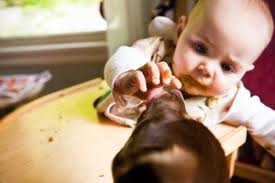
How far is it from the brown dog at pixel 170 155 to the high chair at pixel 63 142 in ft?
0.69

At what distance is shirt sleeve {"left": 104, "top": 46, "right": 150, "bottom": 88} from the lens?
52 centimetres

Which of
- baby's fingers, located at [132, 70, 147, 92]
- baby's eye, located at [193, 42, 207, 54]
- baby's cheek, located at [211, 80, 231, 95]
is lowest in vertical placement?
baby's cheek, located at [211, 80, 231, 95]

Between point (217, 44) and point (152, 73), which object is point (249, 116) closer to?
point (217, 44)

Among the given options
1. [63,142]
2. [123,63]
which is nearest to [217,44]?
[123,63]

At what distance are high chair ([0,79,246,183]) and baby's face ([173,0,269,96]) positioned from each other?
10cm

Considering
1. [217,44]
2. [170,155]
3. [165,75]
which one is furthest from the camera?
[217,44]

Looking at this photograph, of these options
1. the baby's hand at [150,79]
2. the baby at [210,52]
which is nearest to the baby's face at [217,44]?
the baby at [210,52]

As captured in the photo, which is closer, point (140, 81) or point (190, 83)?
point (140, 81)

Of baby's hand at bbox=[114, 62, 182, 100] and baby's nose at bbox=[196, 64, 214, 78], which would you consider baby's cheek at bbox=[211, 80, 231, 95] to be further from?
baby's hand at bbox=[114, 62, 182, 100]

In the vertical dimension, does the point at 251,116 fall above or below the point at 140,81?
below

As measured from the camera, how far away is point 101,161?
1.80 ft

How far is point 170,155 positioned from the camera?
0.27 m

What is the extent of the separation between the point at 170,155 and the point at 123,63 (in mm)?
298

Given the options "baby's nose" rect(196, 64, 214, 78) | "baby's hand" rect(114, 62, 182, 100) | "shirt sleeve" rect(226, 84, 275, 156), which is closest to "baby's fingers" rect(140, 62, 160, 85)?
"baby's hand" rect(114, 62, 182, 100)
